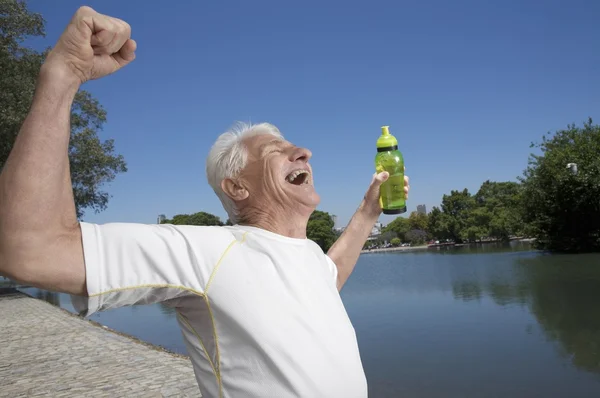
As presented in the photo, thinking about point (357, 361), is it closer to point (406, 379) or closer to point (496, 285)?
point (406, 379)

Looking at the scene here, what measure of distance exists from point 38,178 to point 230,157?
0.86 meters

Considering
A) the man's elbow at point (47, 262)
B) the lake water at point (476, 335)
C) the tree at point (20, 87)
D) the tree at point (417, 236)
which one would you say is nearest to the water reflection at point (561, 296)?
the lake water at point (476, 335)

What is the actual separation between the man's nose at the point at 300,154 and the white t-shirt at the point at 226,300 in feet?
1.67

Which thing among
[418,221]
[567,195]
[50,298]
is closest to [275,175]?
[50,298]

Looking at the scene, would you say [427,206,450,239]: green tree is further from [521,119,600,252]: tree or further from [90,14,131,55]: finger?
[90,14,131,55]: finger

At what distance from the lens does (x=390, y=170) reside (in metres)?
2.79

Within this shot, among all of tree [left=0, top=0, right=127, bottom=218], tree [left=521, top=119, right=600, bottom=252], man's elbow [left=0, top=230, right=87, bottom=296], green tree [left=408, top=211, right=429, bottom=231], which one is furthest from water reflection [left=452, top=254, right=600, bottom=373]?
green tree [left=408, top=211, right=429, bottom=231]

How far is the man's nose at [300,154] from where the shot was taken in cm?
191

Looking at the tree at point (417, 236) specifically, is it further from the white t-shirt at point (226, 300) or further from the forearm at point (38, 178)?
the forearm at point (38, 178)

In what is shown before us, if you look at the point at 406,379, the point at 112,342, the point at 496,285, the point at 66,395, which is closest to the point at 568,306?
the point at 496,285

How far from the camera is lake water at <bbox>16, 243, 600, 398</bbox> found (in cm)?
766

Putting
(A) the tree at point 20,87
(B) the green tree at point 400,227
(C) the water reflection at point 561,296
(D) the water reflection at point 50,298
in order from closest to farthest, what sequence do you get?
(C) the water reflection at point 561,296, (A) the tree at point 20,87, (D) the water reflection at point 50,298, (B) the green tree at point 400,227

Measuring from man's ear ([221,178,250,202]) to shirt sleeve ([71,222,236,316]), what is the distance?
0.44m

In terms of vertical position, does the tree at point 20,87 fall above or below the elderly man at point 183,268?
above
